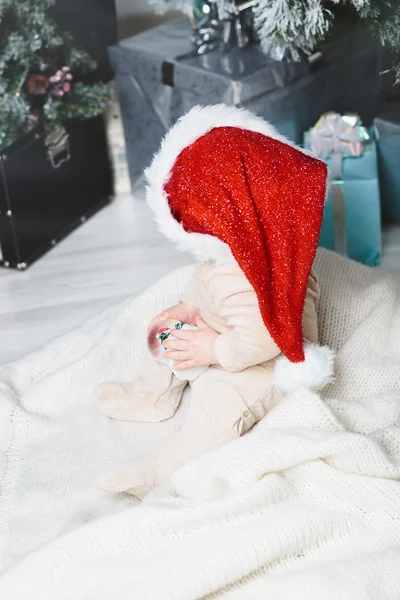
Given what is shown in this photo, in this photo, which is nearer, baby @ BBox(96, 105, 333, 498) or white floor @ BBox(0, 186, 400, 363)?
baby @ BBox(96, 105, 333, 498)

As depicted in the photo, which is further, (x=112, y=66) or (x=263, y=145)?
(x=112, y=66)

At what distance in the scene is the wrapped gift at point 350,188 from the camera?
2016 millimetres

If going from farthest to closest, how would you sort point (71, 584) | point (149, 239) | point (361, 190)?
point (149, 239) < point (361, 190) < point (71, 584)

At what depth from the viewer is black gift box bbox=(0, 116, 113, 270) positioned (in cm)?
213

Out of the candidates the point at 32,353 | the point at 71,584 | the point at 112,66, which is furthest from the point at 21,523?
the point at 112,66

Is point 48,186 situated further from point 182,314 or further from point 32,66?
point 182,314

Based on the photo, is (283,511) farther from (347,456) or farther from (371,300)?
(371,300)

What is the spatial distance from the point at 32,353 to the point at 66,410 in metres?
0.19

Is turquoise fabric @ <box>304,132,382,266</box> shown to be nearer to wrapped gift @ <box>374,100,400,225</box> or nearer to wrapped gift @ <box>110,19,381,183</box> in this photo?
wrapped gift @ <box>374,100,400,225</box>

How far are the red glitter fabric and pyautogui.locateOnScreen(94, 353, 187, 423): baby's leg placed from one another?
0.32 meters

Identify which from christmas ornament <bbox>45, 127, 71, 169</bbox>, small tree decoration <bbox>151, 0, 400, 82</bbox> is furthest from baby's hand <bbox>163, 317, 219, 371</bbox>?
christmas ornament <bbox>45, 127, 71, 169</bbox>

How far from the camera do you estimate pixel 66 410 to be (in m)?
1.52

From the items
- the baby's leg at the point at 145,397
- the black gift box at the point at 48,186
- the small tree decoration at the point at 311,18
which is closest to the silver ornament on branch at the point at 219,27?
the small tree decoration at the point at 311,18

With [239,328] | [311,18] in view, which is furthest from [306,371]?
[311,18]
